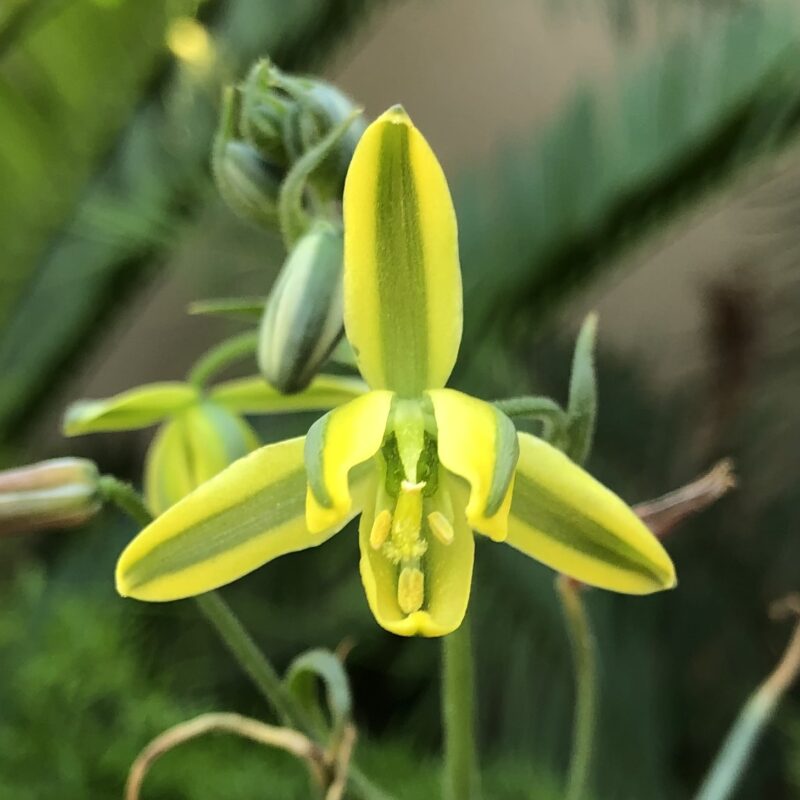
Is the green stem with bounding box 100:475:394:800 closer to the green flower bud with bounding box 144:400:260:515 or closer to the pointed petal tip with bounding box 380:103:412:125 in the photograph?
the green flower bud with bounding box 144:400:260:515

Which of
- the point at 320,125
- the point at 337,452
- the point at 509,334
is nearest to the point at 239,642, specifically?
the point at 337,452

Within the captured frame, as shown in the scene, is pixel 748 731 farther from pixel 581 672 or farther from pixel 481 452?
pixel 481 452

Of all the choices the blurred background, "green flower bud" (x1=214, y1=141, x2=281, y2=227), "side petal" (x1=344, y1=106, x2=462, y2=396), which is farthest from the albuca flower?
the blurred background

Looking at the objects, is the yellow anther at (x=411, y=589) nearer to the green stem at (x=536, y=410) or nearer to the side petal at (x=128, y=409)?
the green stem at (x=536, y=410)

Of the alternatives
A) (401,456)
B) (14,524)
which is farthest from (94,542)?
(401,456)

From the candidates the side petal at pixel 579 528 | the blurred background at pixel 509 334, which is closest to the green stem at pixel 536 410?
the side petal at pixel 579 528
